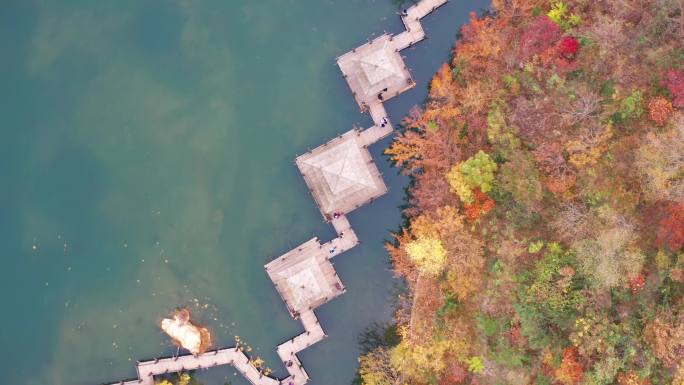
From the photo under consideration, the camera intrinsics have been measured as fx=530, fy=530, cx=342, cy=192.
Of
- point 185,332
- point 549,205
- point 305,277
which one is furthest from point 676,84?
point 185,332

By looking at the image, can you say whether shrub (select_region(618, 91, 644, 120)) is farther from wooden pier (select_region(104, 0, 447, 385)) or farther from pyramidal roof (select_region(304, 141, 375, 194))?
pyramidal roof (select_region(304, 141, 375, 194))

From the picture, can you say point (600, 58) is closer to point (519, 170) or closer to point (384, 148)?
point (519, 170)

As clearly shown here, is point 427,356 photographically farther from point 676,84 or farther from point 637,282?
point 676,84

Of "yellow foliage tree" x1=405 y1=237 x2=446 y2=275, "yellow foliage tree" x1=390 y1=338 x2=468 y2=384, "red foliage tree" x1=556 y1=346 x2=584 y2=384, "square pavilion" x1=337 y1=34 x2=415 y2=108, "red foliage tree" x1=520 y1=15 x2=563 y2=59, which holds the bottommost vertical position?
"red foliage tree" x1=556 y1=346 x2=584 y2=384

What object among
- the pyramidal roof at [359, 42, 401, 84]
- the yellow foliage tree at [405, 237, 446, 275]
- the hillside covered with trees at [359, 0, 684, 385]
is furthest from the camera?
the pyramidal roof at [359, 42, 401, 84]

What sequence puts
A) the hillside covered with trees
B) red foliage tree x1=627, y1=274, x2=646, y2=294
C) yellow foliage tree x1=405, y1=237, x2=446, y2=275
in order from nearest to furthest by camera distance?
the hillside covered with trees, red foliage tree x1=627, y1=274, x2=646, y2=294, yellow foliage tree x1=405, y1=237, x2=446, y2=275

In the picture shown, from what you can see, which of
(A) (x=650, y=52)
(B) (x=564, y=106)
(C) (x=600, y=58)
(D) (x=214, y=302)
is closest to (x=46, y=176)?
(D) (x=214, y=302)

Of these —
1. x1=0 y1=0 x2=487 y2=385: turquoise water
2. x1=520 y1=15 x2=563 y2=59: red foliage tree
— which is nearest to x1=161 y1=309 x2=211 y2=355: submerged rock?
x1=0 y1=0 x2=487 y2=385: turquoise water

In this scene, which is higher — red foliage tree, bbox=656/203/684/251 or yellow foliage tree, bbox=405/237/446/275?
yellow foliage tree, bbox=405/237/446/275
